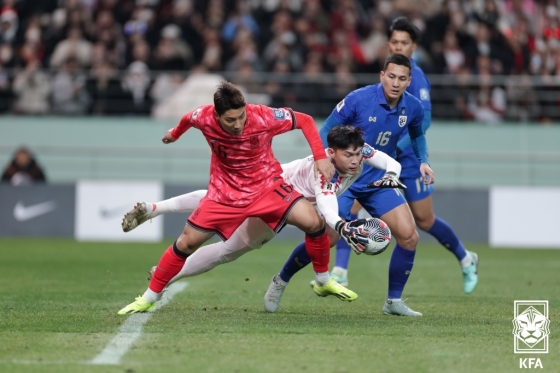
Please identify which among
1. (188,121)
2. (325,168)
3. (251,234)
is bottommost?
(251,234)

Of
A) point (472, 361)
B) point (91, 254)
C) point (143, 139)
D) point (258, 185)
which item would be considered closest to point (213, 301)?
point (258, 185)

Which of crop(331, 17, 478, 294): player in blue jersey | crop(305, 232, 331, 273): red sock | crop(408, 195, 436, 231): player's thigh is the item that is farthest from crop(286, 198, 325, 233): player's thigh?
crop(408, 195, 436, 231): player's thigh

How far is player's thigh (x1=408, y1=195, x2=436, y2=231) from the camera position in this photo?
969cm

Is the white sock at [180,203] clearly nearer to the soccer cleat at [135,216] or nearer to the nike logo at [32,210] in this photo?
the soccer cleat at [135,216]

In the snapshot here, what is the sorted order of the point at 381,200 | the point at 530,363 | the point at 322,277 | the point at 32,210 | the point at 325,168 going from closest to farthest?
1. the point at 530,363
2. the point at 325,168
3. the point at 322,277
4. the point at 381,200
5. the point at 32,210

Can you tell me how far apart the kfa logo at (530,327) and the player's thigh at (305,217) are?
172 cm

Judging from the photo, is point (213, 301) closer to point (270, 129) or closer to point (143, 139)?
point (270, 129)

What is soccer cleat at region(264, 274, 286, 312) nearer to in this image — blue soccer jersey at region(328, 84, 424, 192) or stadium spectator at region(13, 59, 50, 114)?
blue soccer jersey at region(328, 84, 424, 192)

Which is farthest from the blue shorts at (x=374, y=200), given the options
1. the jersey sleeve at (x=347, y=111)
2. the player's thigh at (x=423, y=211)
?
the player's thigh at (x=423, y=211)

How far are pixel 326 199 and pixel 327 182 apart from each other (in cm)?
15

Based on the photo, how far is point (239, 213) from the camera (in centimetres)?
732

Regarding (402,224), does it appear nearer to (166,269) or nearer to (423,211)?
(423,211)

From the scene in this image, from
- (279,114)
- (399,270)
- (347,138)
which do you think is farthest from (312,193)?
(399,270)

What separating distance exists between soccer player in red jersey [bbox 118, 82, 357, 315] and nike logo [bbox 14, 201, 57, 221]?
420 inches
